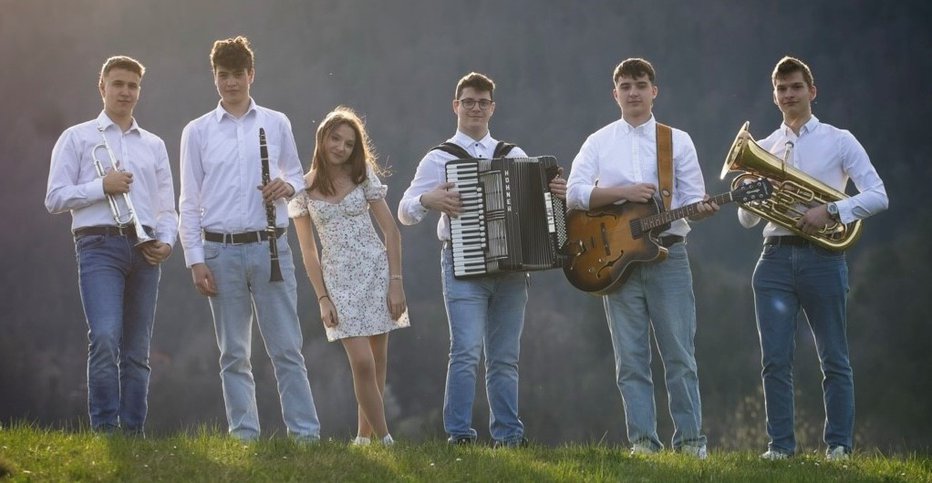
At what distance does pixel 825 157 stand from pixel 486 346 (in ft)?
9.41

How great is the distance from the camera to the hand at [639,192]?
29.0 ft

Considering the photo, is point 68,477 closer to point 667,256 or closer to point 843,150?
point 667,256

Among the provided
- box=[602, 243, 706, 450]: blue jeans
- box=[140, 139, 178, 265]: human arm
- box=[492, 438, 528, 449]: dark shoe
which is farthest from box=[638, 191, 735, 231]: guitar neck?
box=[140, 139, 178, 265]: human arm

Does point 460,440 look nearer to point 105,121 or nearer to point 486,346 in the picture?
point 486,346

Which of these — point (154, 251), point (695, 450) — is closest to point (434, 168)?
point (154, 251)

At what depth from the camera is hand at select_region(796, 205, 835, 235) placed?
9.00 m

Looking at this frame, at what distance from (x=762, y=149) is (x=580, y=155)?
1312 millimetres

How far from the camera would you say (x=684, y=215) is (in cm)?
873

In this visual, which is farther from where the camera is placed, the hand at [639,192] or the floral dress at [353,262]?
the floral dress at [353,262]

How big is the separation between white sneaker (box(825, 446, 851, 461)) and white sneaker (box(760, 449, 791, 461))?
11.7 inches

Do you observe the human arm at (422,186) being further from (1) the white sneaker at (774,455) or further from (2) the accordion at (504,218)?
(1) the white sneaker at (774,455)

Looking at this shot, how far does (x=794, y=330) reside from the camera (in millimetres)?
9234

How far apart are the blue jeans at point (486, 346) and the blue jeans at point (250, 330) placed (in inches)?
40.9

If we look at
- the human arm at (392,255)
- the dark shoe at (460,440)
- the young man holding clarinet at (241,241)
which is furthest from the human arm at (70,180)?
the dark shoe at (460,440)
